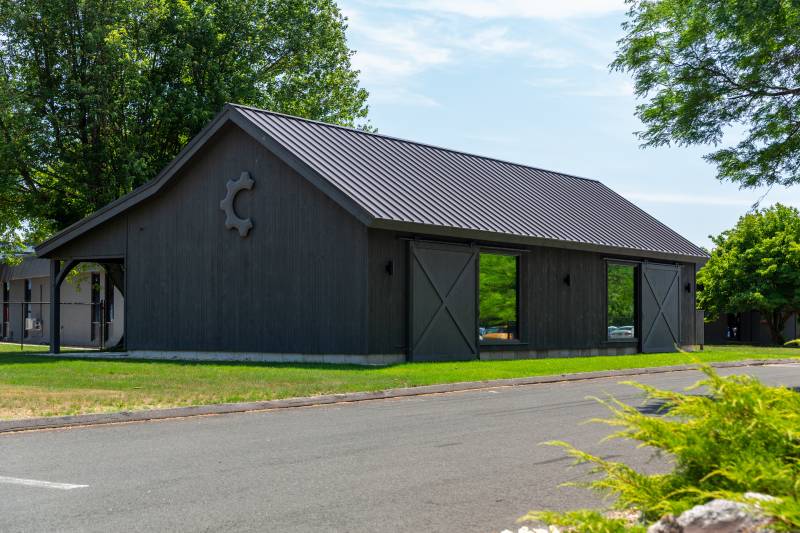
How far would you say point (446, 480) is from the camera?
8086 mm

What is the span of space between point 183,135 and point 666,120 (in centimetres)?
2263

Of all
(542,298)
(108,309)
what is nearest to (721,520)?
(542,298)

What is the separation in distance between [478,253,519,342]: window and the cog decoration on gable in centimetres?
663

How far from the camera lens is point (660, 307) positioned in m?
32.8

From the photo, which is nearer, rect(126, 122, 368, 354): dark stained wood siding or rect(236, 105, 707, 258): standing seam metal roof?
rect(126, 122, 368, 354): dark stained wood siding

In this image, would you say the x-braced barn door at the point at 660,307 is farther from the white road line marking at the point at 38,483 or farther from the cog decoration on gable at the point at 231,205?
the white road line marking at the point at 38,483

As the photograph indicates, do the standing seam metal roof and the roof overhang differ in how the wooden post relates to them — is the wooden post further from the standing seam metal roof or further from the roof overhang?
the standing seam metal roof

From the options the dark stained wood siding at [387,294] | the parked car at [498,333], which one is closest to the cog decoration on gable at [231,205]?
the dark stained wood siding at [387,294]

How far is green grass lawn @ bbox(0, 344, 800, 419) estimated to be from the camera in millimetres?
13906

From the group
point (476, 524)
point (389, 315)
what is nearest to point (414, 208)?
point (389, 315)

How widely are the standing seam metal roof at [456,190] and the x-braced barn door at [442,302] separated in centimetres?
93

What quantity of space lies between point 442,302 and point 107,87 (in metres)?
16.3

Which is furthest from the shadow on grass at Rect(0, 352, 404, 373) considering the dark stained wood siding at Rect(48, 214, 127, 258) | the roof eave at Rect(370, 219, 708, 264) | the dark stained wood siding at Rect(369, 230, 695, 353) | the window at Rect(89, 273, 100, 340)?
the window at Rect(89, 273, 100, 340)

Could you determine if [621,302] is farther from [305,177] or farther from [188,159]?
[188,159]
